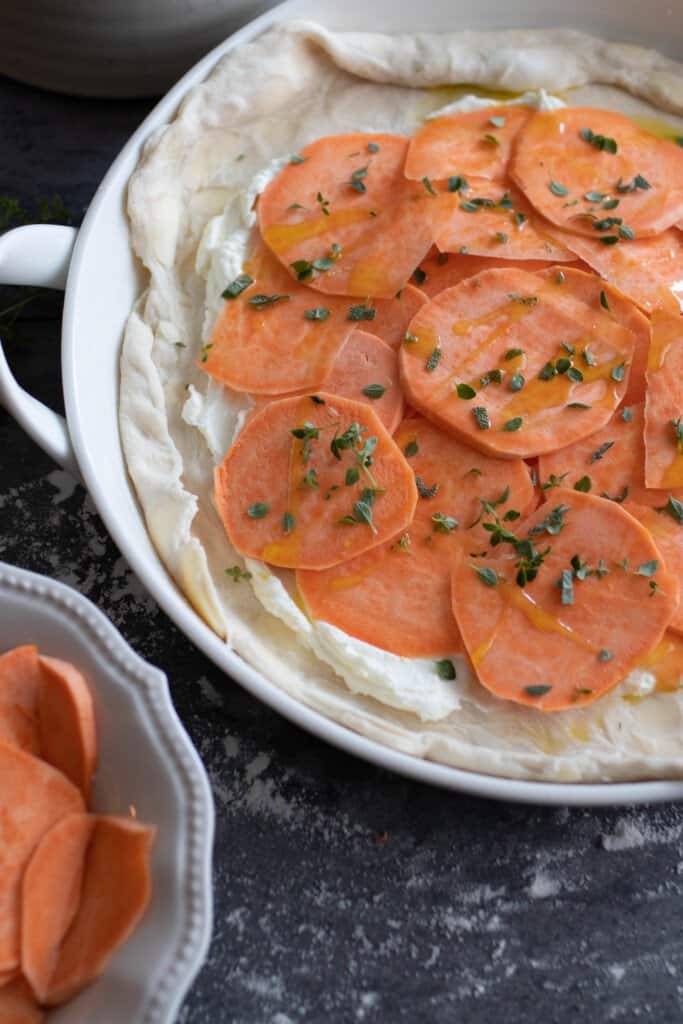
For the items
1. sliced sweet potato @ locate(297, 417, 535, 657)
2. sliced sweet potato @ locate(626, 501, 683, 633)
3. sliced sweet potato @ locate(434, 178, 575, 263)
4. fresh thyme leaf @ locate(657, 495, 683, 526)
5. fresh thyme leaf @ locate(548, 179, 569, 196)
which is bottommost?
sliced sweet potato @ locate(297, 417, 535, 657)

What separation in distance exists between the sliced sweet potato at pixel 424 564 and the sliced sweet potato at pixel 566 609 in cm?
5

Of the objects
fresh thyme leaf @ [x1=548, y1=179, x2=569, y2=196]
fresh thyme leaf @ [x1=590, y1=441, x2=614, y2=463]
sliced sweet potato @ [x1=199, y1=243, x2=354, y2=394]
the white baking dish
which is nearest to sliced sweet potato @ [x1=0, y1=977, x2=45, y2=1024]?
the white baking dish

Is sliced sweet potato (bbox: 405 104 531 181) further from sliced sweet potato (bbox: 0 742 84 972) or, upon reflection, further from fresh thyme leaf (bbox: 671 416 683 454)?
sliced sweet potato (bbox: 0 742 84 972)

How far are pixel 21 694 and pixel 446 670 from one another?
742mm

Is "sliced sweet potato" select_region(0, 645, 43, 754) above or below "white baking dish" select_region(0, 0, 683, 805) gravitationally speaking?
below

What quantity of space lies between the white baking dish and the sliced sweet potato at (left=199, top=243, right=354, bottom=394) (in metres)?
0.23

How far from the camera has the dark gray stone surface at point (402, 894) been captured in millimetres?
1926

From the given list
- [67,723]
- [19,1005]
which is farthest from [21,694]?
[19,1005]

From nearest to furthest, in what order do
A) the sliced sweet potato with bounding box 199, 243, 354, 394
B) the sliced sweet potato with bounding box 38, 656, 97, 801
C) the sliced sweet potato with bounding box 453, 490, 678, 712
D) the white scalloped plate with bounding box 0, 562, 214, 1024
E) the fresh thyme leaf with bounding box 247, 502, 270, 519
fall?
the white scalloped plate with bounding box 0, 562, 214, 1024
the sliced sweet potato with bounding box 38, 656, 97, 801
the sliced sweet potato with bounding box 453, 490, 678, 712
the fresh thyme leaf with bounding box 247, 502, 270, 519
the sliced sweet potato with bounding box 199, 243, 354, 394

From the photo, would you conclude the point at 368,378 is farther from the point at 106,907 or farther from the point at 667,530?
the point at 106,907

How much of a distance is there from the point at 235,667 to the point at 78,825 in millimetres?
355

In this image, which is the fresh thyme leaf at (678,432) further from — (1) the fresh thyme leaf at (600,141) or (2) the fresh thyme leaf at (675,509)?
(1) the fresh thyme leaf at (600,141)

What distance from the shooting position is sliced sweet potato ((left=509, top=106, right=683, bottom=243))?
217cm

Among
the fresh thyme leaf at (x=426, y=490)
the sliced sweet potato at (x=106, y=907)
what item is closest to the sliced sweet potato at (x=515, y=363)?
the fresh thyme leaf at (x=426, y=490)
